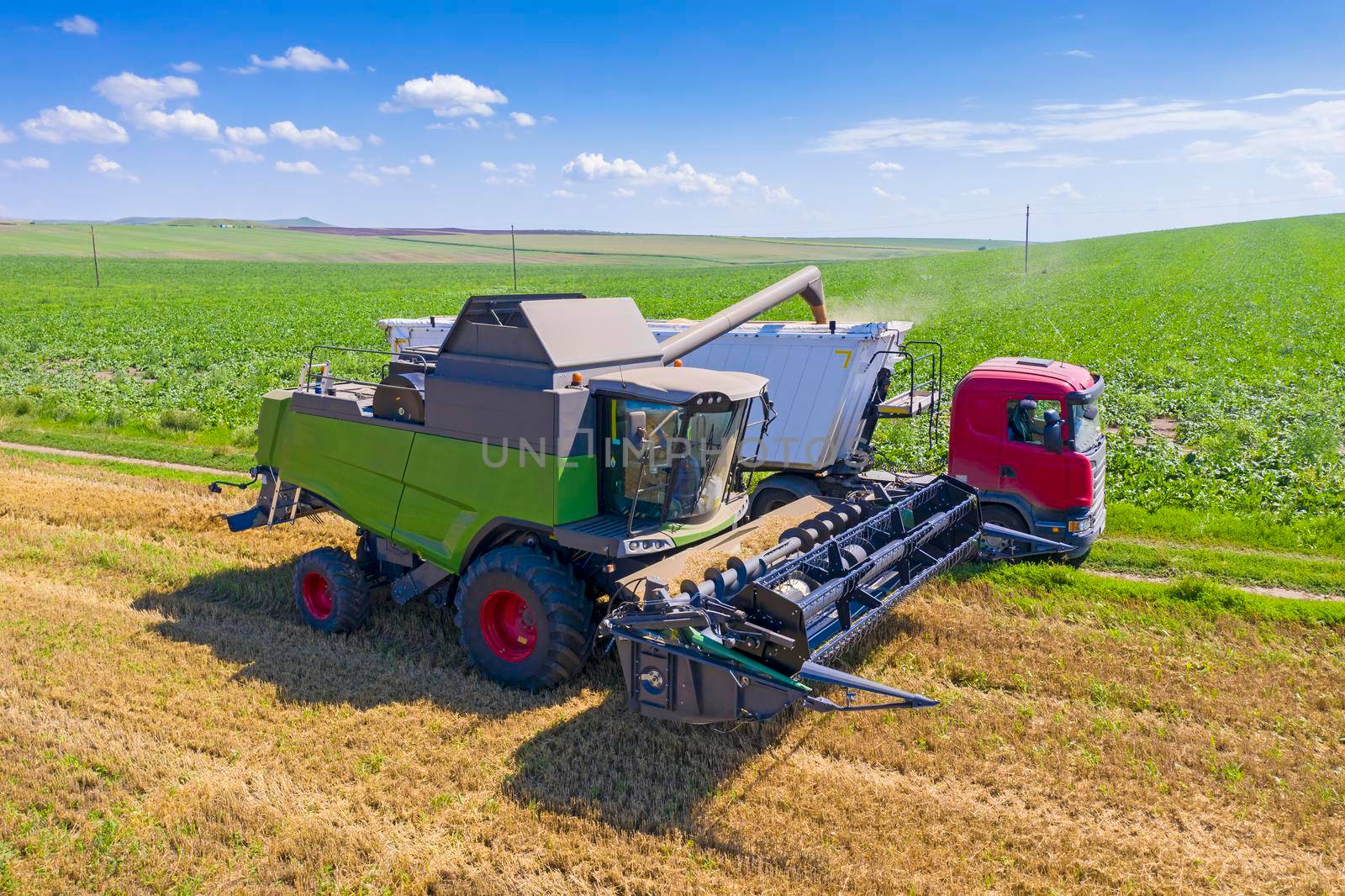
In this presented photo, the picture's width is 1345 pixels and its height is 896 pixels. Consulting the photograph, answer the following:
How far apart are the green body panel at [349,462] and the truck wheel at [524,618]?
143 centimetres

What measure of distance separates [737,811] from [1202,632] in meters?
5.45

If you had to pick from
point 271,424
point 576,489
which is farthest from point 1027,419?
point 271,424

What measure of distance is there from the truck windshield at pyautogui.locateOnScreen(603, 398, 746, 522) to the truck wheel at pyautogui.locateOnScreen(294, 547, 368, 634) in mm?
2892

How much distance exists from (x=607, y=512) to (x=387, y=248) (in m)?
133

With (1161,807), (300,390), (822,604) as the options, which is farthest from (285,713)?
(1161,807)

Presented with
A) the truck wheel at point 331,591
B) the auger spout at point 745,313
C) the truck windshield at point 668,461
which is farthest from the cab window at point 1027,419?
the truck wheel at point 331,591

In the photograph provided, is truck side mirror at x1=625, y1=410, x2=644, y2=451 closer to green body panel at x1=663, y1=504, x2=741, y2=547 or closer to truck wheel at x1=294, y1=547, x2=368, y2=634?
green body panel at x1=663, y1=504, x2=741, y2=547

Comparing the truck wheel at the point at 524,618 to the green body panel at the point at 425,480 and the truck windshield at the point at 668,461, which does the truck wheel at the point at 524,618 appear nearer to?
the green body panel at the point at 425,480

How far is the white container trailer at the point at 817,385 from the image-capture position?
40.0 feet

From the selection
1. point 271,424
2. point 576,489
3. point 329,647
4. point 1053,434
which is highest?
point 271,424

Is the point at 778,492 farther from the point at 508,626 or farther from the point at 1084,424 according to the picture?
the point at 508,626

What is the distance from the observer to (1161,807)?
6328 millimetres

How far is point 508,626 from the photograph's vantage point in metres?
8.45

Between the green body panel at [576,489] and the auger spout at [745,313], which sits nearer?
the green body panel at [576,489]
